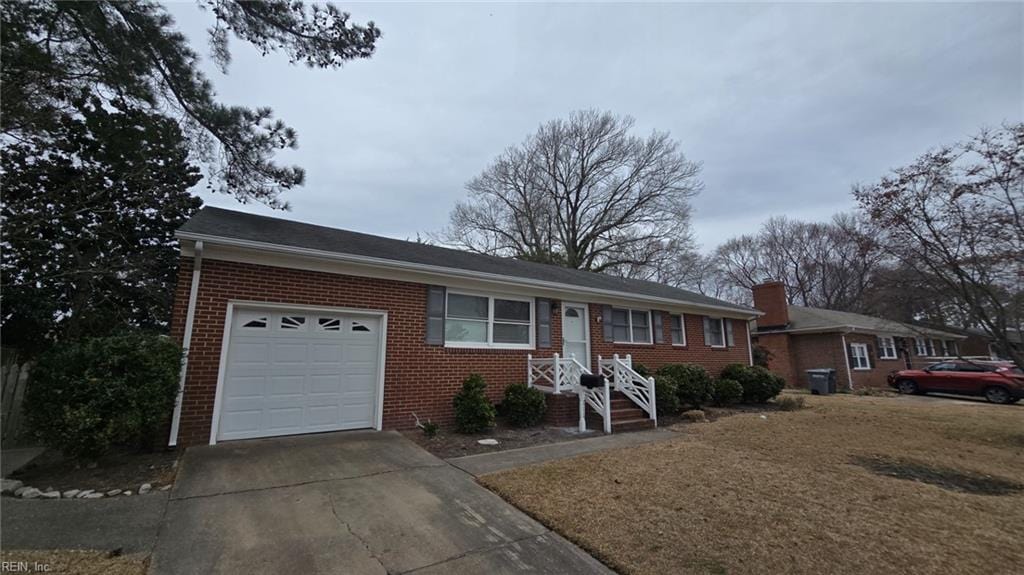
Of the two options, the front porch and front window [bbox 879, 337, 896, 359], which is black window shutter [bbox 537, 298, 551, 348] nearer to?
the front porch

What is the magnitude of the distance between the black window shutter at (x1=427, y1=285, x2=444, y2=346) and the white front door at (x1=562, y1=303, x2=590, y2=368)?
3.42 m

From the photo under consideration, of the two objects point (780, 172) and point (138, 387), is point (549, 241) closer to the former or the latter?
point (780, 172)

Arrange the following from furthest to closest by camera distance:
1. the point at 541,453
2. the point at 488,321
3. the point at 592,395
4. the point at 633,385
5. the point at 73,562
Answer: the point at 633,385 < the point at 488,321 < the point at 592,395 < the point at 541,453 < the point at 73,562

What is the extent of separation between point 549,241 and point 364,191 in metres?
12.4

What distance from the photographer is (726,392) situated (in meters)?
11.3

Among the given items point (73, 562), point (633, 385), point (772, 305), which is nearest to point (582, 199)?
point (772, 305)

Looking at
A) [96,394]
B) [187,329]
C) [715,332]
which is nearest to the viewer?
[96,394]

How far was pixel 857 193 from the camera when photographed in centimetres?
961

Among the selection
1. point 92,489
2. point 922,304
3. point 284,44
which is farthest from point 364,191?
point 922,304

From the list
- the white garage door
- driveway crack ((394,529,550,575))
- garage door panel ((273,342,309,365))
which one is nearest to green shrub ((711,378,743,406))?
the white garage door

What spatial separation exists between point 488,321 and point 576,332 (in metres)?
2.71

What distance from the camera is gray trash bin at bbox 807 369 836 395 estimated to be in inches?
685

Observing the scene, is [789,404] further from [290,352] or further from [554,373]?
[290,352]

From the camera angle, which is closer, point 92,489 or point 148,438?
point 92,489
